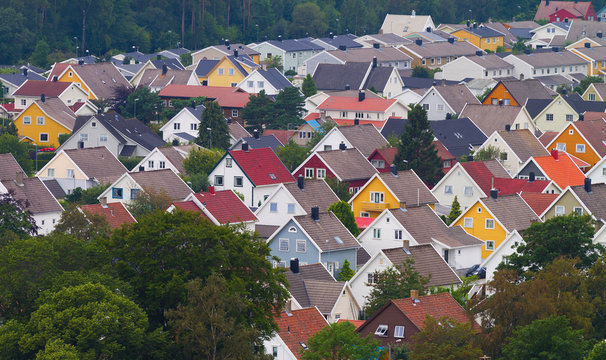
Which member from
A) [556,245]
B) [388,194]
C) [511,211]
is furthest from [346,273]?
[388,194]

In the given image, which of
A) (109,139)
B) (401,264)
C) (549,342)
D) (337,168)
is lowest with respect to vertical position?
(549,342)

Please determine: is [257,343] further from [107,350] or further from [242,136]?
[242,136]

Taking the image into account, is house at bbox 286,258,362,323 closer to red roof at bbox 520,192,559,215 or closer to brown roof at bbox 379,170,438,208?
red roof at bbox 520,192,559,215

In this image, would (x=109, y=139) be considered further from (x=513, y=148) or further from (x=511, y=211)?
(x=511, y=211)

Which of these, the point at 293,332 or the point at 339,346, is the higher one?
the point at 293,332

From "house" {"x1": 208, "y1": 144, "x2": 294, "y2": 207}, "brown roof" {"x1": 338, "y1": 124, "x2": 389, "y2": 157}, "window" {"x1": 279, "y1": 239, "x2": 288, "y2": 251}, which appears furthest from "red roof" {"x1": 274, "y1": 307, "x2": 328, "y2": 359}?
"brown roof" {"x1": 338, "y1": 124, "x2": 389, "y2": 157}

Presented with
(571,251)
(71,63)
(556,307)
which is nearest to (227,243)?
(556,307)
